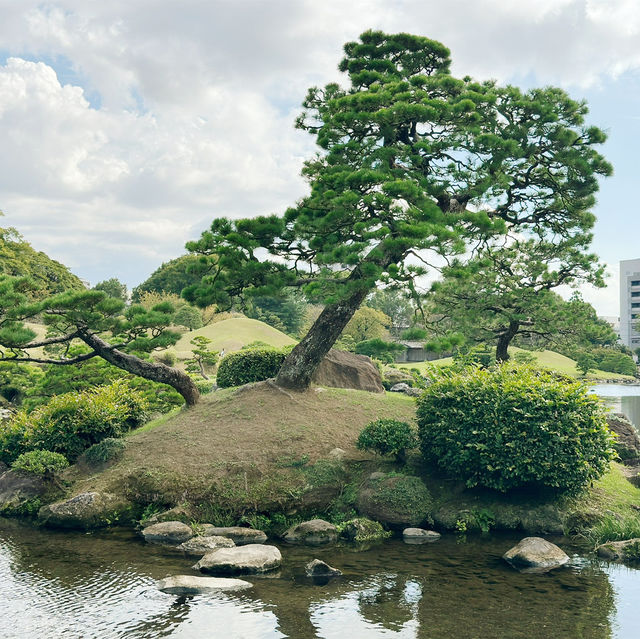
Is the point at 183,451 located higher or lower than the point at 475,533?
higher

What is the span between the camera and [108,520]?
39.1 feet

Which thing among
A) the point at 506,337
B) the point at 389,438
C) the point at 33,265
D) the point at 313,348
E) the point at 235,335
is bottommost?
the point at 389,438

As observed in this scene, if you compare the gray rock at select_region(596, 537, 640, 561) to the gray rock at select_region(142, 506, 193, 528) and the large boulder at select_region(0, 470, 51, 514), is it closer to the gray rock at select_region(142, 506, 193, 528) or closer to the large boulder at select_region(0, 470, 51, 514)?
the gray rock at select_region(142, 506, 193, 528)

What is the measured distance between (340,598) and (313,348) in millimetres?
8311

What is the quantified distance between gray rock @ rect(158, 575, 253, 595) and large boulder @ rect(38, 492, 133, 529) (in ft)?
12.0

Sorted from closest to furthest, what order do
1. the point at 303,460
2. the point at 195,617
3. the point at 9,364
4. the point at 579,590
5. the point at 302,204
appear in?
the point at 195,617 → the point at 579,590 → the point at 303,460 → the point at 302,204 → the point at 9,364

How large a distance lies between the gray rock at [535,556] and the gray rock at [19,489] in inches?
354

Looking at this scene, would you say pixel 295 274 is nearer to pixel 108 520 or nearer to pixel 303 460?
pixel 303 460

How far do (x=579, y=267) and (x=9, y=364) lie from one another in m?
20.7

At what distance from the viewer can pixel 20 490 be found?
506 inches

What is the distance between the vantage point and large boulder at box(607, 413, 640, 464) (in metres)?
17.0

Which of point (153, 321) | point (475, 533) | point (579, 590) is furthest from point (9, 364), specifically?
point (579, 590)

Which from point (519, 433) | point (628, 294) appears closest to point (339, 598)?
point (519, 433)

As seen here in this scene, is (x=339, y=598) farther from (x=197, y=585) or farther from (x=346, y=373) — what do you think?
(x=346, y=373)
